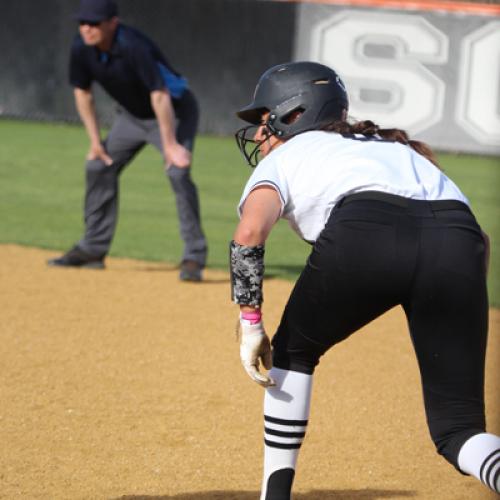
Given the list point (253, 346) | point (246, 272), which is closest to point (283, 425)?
point (253, 346)

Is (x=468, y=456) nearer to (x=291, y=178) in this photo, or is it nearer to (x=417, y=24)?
(x=291, y=178)

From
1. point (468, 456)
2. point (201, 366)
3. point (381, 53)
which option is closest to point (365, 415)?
point (201, 366)

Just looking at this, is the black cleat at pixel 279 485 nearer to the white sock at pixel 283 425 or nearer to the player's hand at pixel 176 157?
the white sock at pixel 283 425

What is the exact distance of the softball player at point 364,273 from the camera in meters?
3.51

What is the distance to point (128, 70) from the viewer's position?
8836mm

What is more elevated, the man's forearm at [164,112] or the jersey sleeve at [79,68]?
the jersey sleeve at [79,68]

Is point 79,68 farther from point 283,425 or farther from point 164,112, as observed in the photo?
point 283,425

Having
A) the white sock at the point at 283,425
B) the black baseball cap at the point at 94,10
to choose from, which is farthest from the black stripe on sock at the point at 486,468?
the black baseball cap at the point at 94,10

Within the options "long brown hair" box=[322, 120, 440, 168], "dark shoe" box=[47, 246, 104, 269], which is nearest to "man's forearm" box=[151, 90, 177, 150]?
"dark shoe" box=[47, 246, 104, 269]

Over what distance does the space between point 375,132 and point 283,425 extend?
3.52ft

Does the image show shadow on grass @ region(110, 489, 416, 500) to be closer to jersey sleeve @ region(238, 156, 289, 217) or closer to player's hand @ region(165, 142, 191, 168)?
jersey sleeve @ region(238, 156, 289, 217)

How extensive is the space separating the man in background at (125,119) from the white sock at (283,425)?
5169 millimetres

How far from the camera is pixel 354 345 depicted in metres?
7.28

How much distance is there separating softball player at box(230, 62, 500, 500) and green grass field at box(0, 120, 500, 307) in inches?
207
